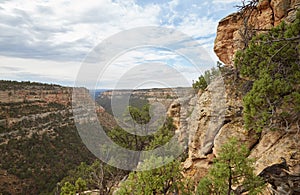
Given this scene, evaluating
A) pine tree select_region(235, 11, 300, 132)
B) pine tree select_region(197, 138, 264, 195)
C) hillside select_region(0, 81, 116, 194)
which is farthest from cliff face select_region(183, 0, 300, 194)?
hillside select_region(0, 81, 116, 194)

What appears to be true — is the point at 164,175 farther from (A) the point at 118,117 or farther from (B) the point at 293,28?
(A) the point at 118,117

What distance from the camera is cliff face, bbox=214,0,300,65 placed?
9.22m

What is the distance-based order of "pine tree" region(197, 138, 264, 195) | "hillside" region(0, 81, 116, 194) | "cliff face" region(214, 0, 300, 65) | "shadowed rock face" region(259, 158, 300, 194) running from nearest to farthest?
1. "shadowed rock face" region(259, 158, 300, 194)
2. "pine tree" region(197, 138, 264, 195)
3. "cliff face" region(214, 0, 300, 65)
4. "hillside" region(0, 81, 116, 194)

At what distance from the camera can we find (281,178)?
6324mm

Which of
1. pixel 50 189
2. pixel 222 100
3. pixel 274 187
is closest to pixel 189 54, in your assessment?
pixel 222 100

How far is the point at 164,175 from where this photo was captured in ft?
32.1

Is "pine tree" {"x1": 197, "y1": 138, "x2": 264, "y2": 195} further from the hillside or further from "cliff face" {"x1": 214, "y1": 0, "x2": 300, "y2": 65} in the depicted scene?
the hillside

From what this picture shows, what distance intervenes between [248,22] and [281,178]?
28.3 feet

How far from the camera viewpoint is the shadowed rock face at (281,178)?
5963mm

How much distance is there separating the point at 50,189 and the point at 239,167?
100.0 feet

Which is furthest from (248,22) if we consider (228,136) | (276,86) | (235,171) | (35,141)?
(35,141)

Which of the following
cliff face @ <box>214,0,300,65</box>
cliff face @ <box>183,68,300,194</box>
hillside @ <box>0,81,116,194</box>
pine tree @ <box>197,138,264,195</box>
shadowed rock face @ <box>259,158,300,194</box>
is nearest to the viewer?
shadowed rock face @ <box>259,158,300,194</box>

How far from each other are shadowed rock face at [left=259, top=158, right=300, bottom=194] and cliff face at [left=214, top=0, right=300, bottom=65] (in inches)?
170

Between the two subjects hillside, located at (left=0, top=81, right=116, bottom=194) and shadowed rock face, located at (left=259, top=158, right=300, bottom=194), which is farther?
hillside, located at (left=0, top=81, right=116, bottom=194)
